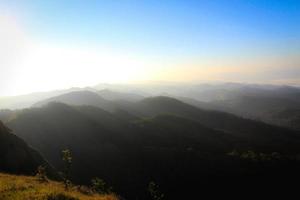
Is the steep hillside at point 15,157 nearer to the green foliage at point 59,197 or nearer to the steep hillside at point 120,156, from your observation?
the green foliage at point 59,197

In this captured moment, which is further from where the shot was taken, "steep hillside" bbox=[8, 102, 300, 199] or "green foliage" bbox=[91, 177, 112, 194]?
"steep hillside" bbox=[8, 102, 300, 199]

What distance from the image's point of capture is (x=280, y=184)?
399 feet

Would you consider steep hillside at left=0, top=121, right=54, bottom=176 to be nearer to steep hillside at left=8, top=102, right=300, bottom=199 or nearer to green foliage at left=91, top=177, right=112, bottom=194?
green foliage at left=91, top=177, right=112, bottom=194

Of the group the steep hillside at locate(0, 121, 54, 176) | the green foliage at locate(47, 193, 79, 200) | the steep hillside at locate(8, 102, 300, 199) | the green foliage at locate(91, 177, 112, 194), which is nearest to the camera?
the green foliage at locate(47, 193, 79, 200)

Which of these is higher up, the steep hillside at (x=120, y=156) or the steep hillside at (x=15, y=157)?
the steep hillside at (x=15, y=157)

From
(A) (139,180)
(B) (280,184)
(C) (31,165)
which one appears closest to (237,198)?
(B) (280,184)

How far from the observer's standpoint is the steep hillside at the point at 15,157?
4370 cm

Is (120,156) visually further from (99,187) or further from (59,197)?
(59,197)

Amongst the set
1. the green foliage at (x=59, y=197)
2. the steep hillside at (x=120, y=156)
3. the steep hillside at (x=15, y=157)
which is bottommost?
the steep hillside at (x=120, y=156)

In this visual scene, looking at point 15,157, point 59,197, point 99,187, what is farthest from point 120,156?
point 59,197

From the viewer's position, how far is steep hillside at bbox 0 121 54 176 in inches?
1720

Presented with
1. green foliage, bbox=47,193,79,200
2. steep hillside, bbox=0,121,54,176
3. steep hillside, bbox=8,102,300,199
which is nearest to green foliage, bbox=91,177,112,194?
green foliage, bbox=47,193,79,200

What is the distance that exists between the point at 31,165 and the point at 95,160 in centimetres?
7390

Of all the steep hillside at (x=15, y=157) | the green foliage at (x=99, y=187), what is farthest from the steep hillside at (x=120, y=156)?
the green foliage at (x=99, y=187)
